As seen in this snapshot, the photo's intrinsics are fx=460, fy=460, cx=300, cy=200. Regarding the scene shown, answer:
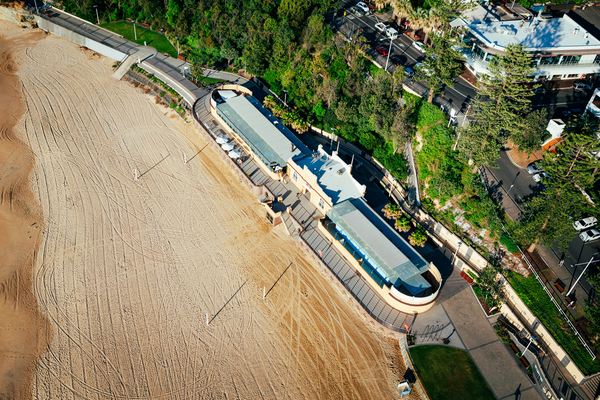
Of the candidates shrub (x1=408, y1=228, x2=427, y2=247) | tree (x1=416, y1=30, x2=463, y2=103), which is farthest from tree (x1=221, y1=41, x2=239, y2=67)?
shrub (x1=408, y1=228, x2=427, y2=247)

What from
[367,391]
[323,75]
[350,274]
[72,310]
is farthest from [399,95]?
[72,310]

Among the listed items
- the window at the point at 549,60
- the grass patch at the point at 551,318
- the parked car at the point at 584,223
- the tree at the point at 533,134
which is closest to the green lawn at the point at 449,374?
the grass patch at the point at 551,318

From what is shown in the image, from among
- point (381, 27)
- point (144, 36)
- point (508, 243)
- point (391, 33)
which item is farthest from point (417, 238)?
point (144, 36)

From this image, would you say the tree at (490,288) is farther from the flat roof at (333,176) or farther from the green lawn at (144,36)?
the green lawn at (144,36)

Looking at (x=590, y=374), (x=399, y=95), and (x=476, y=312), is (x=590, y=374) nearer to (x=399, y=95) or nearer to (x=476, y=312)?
(x=476, y=312)

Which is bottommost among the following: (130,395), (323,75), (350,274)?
(130,395)

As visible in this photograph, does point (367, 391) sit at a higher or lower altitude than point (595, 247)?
lower

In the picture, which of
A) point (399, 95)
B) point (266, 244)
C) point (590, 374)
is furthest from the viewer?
point (399, 95)

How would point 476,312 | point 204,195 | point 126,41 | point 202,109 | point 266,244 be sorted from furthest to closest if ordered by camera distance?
point 126,41 → point 202,109 → point 204,195 → point 266,244 → point 476,312

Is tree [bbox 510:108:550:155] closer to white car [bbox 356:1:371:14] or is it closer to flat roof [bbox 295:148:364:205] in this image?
flat roof [bbox 295:148:364:205]
